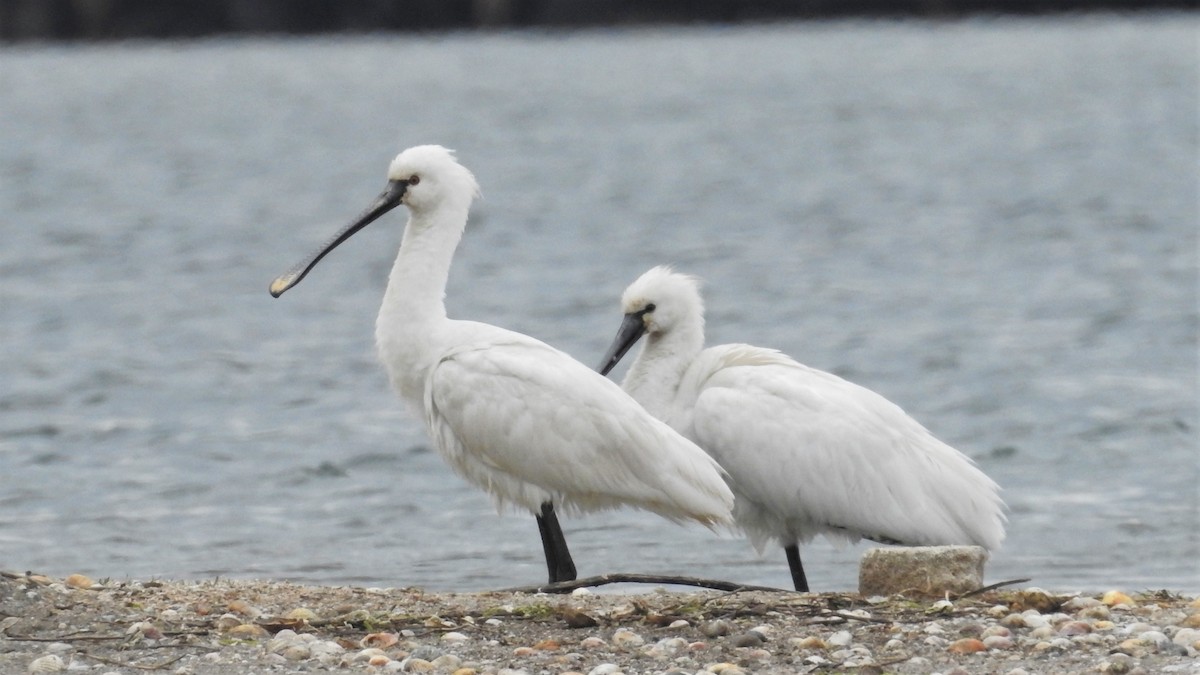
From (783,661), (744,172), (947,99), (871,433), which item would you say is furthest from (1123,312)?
(947,99)

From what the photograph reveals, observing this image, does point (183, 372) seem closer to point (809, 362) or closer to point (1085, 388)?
point (809, 362)

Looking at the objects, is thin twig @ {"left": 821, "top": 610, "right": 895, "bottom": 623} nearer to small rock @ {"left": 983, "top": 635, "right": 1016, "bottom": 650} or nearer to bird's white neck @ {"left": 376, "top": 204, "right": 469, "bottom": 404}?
small rock @ {"left": 983, "top": 635, "right": 1016, "bottom": 650}

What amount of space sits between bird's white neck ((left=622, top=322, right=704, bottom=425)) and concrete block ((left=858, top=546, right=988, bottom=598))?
1.72 meters

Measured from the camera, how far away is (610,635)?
24.8 feet

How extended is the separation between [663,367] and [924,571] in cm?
218

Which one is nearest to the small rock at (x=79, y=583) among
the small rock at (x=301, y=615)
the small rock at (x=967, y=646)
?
the small rock at (x=301, y=615)

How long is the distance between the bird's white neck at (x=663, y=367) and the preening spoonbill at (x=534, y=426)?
2.93 ft

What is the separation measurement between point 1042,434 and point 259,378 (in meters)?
6.85

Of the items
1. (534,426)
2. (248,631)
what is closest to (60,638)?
(248,631)

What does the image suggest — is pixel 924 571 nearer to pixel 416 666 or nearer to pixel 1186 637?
pixel 1186 637

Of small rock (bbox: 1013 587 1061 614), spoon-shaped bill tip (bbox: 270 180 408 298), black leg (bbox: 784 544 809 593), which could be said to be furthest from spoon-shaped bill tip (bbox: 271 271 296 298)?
small rock (bbox: 1013 587 1061 614)

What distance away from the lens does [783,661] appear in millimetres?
7211

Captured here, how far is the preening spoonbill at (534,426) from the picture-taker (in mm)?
8648

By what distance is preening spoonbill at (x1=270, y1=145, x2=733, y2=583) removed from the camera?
340 inches
